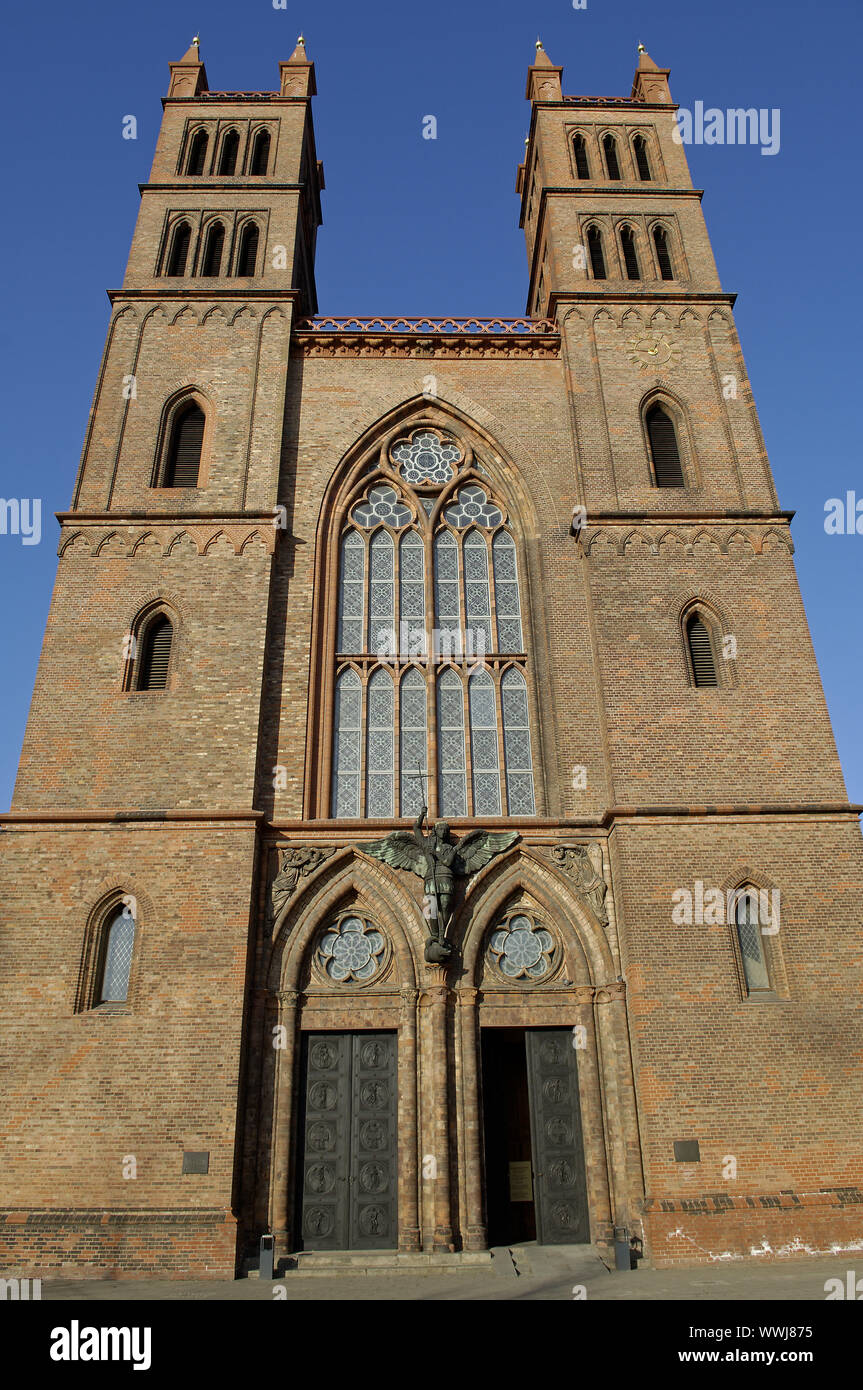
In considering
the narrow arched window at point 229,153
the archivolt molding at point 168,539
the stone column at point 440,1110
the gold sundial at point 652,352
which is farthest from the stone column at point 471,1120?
the narrow arched window at point 229,153

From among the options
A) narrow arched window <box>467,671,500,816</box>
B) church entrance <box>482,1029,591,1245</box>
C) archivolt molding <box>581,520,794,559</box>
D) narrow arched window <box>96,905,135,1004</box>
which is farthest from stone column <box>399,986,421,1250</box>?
archivolt molding <box>581,520,794,559</box>

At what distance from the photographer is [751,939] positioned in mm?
13430

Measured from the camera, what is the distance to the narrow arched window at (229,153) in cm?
2105

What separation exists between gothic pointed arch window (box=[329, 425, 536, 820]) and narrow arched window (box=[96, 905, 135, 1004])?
11.2 ft

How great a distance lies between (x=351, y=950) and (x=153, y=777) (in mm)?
3717

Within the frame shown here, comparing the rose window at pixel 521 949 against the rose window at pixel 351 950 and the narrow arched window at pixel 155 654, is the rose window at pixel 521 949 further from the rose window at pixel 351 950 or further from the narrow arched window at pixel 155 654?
the narrow arched window at pixel 155 654

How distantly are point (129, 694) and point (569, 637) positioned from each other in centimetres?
688

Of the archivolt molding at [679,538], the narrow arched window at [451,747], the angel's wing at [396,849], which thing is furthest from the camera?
the archivolt molding at [679,538]

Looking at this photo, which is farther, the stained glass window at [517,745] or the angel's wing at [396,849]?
the stained glass window at [517,745]

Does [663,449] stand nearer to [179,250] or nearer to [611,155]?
[611,155]

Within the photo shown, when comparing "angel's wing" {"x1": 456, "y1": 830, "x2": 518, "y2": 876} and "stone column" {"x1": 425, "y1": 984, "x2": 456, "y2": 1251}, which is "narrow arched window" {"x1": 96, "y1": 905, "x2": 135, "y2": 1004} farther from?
"angel's wing" {"x1": 456, "y1": 830, "x2": 518, "y2": 876}

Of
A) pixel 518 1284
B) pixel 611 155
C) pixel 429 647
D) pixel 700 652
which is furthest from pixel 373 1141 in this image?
pixel 611 155

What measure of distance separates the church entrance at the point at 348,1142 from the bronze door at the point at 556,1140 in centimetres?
189
